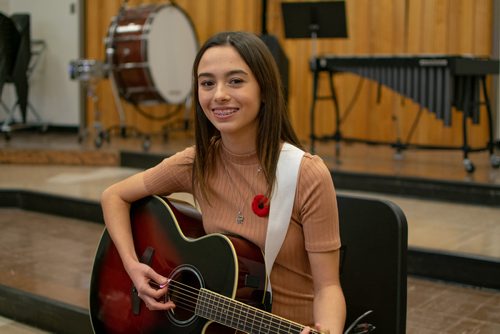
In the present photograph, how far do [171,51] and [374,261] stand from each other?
590 centimetres

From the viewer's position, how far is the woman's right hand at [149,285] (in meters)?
2.03

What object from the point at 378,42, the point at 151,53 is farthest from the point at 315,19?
the point at 151,53

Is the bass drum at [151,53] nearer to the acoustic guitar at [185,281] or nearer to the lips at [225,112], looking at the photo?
the acoustic guitar at [185,281]

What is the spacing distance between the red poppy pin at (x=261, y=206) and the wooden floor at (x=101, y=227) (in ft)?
3.55

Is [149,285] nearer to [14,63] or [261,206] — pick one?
[261,206]

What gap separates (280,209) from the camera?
1904mm

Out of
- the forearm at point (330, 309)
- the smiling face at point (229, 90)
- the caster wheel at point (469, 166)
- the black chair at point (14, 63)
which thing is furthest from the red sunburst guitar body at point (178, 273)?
the caster wheel at point (469, 166)

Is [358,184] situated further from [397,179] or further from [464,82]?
[464,82]

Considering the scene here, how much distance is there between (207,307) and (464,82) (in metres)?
4.10

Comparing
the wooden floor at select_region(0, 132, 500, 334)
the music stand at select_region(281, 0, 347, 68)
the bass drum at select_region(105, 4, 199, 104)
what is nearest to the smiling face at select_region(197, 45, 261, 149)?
the wooden floor at select_region(0, 132, 500, 334)

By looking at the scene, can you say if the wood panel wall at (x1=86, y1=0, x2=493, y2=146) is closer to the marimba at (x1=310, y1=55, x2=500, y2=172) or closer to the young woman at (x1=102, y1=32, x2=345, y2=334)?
the marimba at (x1=310, y1=55, x2=500, y2=172)

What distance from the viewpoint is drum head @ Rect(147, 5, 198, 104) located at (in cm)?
745

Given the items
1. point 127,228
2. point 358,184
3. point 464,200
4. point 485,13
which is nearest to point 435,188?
point 464,200

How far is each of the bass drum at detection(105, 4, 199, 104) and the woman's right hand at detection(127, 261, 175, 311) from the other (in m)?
5.40
